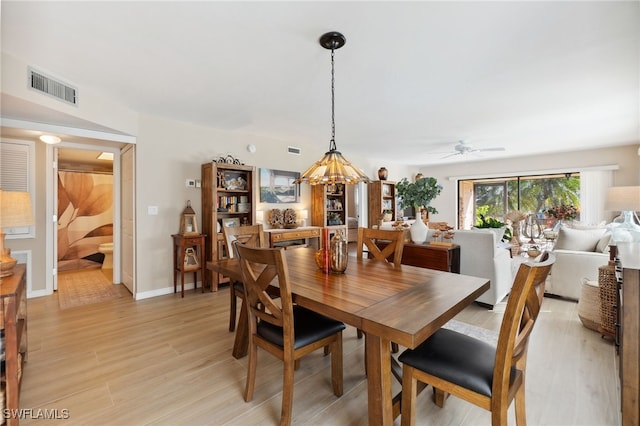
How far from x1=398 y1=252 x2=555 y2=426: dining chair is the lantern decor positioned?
339cm

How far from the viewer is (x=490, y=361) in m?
1.30

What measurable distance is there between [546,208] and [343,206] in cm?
531

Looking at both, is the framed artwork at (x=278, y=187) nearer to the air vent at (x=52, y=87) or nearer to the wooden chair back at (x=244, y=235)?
the wooden chair back at (x=244, y=235)

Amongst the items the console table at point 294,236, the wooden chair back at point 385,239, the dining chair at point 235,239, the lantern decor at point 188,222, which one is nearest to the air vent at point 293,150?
the console table at point 294,236

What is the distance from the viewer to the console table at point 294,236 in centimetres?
448

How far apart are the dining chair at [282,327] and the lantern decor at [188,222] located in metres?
2.57

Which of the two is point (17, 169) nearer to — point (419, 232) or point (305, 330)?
point (305, 330)

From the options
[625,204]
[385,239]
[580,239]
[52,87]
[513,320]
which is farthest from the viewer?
[580,239]

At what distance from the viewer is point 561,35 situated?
2.03 m

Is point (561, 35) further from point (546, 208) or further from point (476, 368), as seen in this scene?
point (546, 208)

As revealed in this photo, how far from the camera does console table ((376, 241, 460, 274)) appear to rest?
10.7ft

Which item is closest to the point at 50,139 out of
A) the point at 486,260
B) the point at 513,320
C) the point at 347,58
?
the point at 347,58

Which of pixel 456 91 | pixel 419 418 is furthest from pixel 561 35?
pixel 419 418

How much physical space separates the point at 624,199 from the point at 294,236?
4.22m
